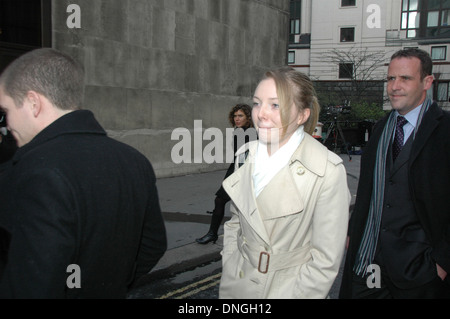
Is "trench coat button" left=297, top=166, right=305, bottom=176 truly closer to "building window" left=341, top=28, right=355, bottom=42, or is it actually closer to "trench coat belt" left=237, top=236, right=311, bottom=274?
"trench coat belt" left=237, top=236, right=311, bottom=274

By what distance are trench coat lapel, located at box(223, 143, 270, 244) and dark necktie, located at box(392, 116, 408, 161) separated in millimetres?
1026

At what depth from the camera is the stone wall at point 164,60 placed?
349 inches

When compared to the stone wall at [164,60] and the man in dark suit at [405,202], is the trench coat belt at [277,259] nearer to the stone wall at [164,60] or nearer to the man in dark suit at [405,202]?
the man in dark suit at [405,202]

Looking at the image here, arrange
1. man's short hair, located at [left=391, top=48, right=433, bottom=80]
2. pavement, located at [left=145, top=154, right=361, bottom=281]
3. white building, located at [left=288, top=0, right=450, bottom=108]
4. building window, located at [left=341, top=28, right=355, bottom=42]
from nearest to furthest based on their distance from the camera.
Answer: man's short hair, located at [left=391, top=48, right=433, bottom=80], pavement, located at [left=145, top=154, right=361, bottom=281], white building, located at [left=288, top=0, right=450, bottom=108], building window, located at [left=341, top=28, right=355, bottom=42]

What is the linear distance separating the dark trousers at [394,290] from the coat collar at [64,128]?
1.93 m

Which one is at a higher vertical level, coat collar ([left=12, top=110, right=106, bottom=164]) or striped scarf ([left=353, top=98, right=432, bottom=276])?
coat collar ([left=12, top=110, right=106, bottom=164])

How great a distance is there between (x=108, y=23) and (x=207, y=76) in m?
3.33

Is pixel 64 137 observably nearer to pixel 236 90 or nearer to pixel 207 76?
pixel 207 76

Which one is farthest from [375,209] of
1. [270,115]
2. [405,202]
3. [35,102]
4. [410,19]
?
[410,19]

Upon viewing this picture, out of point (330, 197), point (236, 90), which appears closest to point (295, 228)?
point (330, 197)

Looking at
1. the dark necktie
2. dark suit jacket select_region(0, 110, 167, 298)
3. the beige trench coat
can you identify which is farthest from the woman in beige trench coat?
the dark necktie

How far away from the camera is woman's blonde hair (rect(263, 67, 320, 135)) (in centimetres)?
196

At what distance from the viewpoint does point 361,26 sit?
4053 centimetres

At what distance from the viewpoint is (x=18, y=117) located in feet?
5.11
